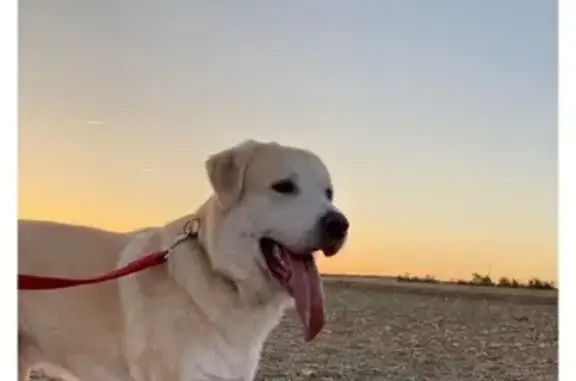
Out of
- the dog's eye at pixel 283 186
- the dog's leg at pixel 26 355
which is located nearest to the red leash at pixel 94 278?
→ the dog's leg at pixel 26 355

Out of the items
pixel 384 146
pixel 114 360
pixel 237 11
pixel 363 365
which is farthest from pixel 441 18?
pixel 114 360

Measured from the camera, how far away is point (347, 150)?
1.70m

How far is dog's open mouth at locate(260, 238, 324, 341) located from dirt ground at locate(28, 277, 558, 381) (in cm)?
18

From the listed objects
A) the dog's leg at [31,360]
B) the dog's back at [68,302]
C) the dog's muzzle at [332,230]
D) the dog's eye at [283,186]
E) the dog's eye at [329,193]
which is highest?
the dog's eye at [283,186]

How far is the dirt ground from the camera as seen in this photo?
164 centimetres

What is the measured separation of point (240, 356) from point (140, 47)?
0.64m

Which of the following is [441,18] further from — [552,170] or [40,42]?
[40,42]

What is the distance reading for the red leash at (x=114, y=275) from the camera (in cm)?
142

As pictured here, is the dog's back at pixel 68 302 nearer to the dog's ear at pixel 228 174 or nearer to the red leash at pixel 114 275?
the red leash at pixel 114 275

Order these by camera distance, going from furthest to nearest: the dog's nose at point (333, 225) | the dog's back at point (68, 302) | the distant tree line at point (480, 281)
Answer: the distant tree line at point (480, 281)
the dog's back at point (68, 302)
the dog's nose at point (333, 225)

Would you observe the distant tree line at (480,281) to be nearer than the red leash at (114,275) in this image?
No

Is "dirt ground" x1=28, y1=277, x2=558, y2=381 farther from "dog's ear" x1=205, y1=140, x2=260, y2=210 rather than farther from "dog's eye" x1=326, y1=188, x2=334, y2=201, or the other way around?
"dog's ear" x1=205, y1=140, x2=260, y2=210

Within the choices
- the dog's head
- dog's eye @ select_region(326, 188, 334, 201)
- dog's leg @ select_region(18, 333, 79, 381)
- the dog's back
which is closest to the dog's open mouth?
the dog's head

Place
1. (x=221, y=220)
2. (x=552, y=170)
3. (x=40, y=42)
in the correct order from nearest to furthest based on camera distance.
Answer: (x=221, y=220) → (x=552, y=170) → (x=40, y=42)
